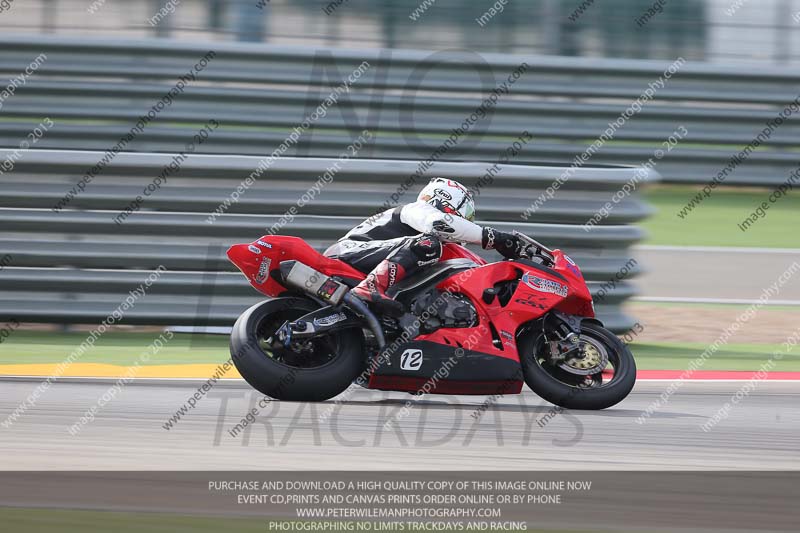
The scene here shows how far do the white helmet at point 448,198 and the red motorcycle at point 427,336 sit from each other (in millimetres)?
378

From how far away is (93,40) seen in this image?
13523mm

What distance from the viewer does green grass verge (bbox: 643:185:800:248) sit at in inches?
547

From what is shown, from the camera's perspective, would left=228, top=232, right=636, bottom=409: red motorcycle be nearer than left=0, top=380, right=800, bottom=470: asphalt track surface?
No

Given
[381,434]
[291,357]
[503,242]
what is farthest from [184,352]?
[381,434]

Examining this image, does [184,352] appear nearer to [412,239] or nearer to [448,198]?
[412,239]

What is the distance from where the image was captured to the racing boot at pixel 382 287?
7.00 m

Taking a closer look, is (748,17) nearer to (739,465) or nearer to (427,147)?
(427,147)

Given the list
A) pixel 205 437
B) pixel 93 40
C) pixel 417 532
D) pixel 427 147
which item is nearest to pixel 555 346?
pixel 205 437

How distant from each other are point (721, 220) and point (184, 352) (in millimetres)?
7745

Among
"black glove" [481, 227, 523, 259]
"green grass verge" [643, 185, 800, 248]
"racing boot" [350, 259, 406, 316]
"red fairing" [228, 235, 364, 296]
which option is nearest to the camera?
"racing boot" [350, 259, 406, 316]

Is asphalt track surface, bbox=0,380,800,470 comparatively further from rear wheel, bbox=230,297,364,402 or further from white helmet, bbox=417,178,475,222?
white helmet, bbox=417,178,475,222

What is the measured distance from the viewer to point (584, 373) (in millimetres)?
7047

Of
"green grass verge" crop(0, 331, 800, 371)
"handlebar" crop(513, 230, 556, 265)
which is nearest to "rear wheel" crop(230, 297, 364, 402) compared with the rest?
"handlebar" crop(513, 230, 556, 265)

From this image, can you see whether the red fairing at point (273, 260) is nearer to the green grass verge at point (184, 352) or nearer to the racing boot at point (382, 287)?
the racing boot at point (382, 287)
